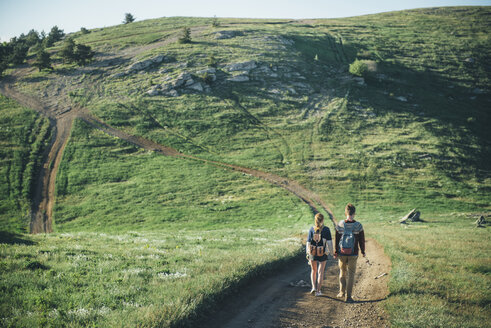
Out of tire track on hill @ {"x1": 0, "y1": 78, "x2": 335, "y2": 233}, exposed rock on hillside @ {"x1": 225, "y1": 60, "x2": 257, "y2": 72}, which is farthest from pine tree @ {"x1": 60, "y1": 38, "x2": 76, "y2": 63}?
exposed rock on hillside @ {"x1": 225, "y1": 60, "x2": 257, "y2": 72}

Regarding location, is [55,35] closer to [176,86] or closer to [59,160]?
[176,86]

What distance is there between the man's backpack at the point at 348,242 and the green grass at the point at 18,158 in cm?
3697

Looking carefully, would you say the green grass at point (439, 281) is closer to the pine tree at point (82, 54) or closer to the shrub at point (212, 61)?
the shrub at point (212, 61)

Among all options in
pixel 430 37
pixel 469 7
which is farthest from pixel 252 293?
pixel 469 7

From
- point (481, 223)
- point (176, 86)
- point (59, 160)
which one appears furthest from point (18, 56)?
point (481, 223)

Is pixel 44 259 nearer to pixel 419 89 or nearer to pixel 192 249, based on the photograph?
pixel 192 249

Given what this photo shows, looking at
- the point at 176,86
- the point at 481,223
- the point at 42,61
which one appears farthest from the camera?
the point at 42,61

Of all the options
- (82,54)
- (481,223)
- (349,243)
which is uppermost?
(82,54)

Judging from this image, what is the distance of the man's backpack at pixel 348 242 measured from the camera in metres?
10.5

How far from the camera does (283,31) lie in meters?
103

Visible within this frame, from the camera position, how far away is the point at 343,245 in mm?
10648

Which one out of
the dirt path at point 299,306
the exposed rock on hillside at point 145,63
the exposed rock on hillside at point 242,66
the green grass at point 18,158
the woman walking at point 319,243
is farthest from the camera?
the exposed rock on hillside at point 242,66

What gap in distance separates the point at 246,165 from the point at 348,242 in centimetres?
3769

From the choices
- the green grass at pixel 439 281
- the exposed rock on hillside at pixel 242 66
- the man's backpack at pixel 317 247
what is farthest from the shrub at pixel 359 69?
the man's backpack at pixel 317 247
